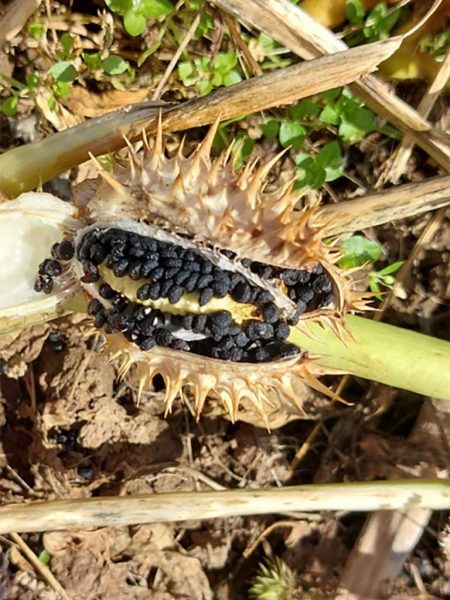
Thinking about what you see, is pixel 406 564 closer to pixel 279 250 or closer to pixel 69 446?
pixel 69 446

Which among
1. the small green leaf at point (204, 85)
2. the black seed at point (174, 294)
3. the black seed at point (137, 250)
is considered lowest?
the black seed at point (174, 294)

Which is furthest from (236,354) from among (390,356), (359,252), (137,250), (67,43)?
(67,43)

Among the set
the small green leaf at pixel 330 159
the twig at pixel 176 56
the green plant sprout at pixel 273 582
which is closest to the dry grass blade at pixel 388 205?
the small green leaf at pixel 330 159

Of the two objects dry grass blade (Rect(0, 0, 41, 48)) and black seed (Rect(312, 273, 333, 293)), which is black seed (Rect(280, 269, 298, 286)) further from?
dry grass blade (Rect(0, 0, 41, 48))

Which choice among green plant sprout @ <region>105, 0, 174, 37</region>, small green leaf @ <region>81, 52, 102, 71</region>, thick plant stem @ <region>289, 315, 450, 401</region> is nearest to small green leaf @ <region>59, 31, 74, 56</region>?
small green leaf @ <region>81, 52, 102, 71</region>

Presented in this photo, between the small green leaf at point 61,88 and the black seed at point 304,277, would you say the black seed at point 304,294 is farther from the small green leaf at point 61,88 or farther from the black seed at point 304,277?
the small green leaf at point 61,88

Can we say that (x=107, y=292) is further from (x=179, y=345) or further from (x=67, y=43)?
(x=67, y=43)

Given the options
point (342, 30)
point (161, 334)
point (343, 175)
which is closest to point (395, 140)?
point (343, 175)

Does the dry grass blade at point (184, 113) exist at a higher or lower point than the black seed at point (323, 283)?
higher
